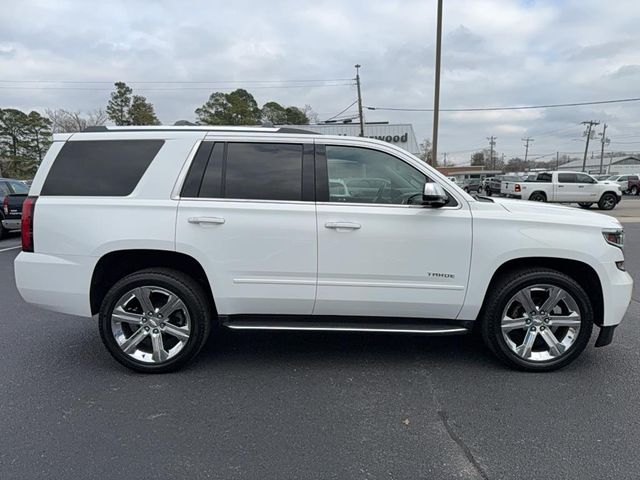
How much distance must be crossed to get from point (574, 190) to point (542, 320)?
20209mm

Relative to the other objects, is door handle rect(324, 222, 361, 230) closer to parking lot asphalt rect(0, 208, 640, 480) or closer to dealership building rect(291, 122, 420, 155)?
parking lot asphalt rect(0, 208, 640, 480)

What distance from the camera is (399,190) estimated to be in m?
3.59

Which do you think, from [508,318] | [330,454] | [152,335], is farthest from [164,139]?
[508,318]

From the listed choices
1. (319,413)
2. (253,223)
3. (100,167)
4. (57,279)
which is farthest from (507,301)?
(57,279)

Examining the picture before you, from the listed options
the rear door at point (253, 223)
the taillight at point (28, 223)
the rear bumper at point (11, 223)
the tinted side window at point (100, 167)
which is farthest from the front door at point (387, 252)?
the rear bumper at point (11, 223)

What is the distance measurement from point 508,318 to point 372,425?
4.92ft

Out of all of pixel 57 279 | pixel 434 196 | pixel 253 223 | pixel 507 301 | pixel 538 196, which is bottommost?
pixel 538 196

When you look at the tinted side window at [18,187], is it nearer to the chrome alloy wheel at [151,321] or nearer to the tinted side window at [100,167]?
the tinted side window at [100,167]

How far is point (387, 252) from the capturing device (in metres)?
3.46

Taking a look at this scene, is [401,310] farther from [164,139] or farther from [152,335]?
[164,139]

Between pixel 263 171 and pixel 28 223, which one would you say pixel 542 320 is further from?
pixel 28 223

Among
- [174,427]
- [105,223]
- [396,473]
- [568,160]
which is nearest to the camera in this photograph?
[396,473]

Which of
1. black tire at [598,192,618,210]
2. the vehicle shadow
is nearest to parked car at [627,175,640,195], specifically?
black tire at [598,192,618,210]

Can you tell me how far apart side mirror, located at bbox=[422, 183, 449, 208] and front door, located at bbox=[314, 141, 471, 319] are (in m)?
0.07
